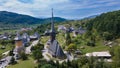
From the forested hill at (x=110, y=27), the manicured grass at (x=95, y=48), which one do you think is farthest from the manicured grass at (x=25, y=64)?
the forested hill at (x=110, y=27)

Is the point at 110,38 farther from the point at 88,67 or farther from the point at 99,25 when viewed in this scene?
the point at 88,67

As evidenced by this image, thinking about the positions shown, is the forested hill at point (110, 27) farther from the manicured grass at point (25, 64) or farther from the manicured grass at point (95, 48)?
the manicured grass at point (25, 64)

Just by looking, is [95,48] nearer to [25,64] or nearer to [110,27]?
[110,27]

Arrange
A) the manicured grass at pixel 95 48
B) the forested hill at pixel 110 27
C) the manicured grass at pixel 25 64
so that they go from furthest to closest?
the forested hill at pixel 110 27 < the manicured grass at pixel 95 48 < the manicured grass at pixel 25 64

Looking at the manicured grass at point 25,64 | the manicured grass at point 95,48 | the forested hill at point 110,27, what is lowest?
the manicured grass at point 25,64

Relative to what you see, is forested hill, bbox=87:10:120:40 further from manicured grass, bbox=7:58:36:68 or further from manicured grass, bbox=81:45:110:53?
manicured grass, bbox=7:58:36:68

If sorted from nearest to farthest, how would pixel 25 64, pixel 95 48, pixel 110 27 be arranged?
pixel 25 64 → pixel 95 48 → pixel 110 27

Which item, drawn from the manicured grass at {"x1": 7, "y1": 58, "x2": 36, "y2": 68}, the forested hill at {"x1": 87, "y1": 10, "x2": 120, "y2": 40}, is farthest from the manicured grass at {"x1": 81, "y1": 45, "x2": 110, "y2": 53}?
the manicured grass at {"x1": 7, "y1": 58, "x2": 36, "y2": 68}

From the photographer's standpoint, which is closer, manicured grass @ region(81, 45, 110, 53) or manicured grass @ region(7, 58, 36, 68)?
manicured grass @ region(7, 58, 36, 68)

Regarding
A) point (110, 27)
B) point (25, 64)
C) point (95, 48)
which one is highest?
point (110, 27)

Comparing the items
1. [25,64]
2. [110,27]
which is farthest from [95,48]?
[25,64]

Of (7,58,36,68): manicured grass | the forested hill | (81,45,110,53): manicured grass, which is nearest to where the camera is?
(7,58,36,68): manicured grass

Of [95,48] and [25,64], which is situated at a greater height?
[95,48]
